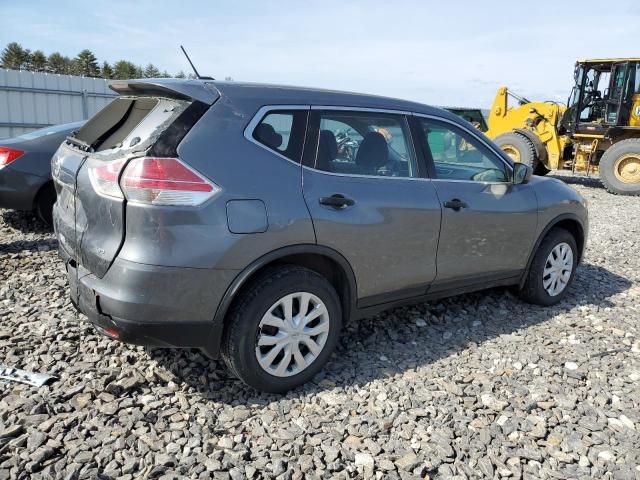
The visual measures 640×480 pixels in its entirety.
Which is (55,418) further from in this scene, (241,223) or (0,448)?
(241,223)

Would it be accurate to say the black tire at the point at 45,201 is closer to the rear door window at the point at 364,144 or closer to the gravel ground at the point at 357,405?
the gravel ground at the point at 357,405

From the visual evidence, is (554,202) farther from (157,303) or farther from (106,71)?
(106,71)

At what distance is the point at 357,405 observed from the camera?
310 cm

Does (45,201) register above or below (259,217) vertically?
below

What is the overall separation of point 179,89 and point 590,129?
41.2ft

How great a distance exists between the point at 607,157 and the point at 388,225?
36.7ft

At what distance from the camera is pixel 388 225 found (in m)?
3.37

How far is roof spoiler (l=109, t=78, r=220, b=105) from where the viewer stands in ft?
9.34

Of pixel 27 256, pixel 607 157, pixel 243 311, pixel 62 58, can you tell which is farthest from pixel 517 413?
pixel 62 58

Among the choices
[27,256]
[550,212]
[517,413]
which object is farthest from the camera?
[27,256]

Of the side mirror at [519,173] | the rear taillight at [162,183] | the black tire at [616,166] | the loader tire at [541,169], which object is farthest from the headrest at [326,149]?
the loader tire at [541,169]

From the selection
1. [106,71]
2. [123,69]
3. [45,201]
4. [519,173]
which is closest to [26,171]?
[45,201]

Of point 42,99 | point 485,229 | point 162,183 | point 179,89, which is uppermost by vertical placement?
point 179,89

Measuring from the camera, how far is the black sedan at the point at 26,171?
19.6 ft
